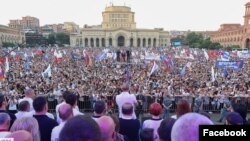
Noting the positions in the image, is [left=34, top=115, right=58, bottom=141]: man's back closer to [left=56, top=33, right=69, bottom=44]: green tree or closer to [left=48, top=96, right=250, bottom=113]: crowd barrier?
[left=48, top=96, right=250, bottom=113]: crowd barrier

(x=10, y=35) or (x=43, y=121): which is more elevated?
(x=10, y=35)

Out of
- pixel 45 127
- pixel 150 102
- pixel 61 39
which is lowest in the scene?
pixel 150 102

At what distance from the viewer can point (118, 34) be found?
127 meters

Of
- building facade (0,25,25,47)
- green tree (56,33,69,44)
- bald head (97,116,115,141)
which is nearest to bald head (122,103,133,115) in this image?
bald head (97,116,115,141)

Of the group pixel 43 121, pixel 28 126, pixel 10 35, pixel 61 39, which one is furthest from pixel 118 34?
pixel 28 126

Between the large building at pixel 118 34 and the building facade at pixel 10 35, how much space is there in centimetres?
2510

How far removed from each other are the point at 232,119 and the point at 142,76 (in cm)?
1863

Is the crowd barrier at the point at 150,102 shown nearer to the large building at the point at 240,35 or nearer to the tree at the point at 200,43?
the tree at the point at 200,43

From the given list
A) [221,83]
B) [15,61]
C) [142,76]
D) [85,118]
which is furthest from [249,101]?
[15,61]

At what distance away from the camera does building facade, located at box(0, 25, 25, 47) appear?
122 m

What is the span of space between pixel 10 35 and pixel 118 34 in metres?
48.0

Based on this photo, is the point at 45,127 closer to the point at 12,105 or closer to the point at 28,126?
the point at 28,126

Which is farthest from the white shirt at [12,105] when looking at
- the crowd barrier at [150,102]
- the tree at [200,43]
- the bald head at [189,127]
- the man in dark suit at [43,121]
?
the tree at [200,43]

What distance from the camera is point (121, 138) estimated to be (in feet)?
13.3
